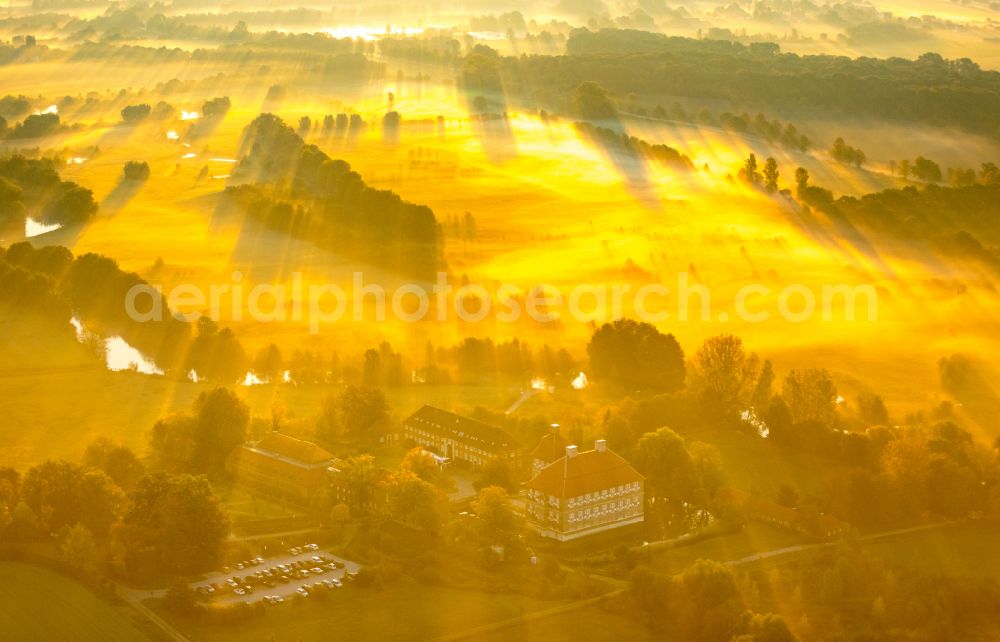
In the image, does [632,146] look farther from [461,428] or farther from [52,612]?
[52,612]

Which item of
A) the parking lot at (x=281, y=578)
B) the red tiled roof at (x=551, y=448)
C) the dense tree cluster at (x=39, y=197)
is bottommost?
the dense tree cluster at (x=39, y=197)

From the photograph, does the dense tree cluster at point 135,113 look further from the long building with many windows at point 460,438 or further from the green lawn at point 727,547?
the green lawn at point 727,547

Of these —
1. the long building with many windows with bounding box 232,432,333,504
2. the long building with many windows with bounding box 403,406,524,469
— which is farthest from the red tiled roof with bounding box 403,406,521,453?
the long building with many windows with bounding box 232,432,333,504

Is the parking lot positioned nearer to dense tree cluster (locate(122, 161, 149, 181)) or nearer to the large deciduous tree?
the large deciduous tree

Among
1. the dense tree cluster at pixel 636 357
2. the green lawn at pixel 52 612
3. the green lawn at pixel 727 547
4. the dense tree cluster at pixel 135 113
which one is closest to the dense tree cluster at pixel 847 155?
the dense tree cluster at pixel 636 357

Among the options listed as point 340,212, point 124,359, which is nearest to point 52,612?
point 124,359

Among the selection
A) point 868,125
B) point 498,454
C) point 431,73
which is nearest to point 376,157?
point 868,125
